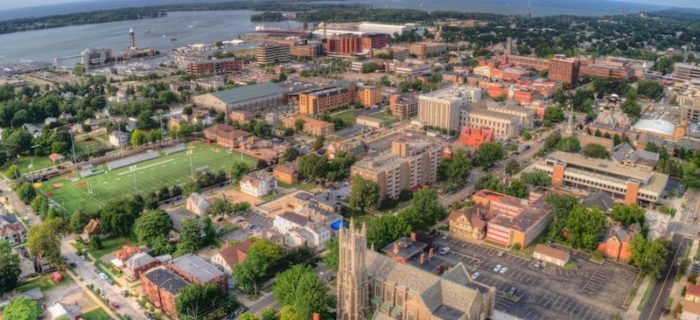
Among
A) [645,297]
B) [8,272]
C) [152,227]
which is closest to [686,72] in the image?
[645,297]

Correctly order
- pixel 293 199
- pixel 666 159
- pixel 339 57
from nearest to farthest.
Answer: pixel 293 199 → pixel 666 159 → pixel 339 57

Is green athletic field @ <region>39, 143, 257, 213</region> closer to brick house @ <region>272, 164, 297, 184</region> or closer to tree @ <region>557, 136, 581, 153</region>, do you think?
brick house @ <region>272, 164, 297, 184</region>

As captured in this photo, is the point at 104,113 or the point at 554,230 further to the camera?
the point at 104,113

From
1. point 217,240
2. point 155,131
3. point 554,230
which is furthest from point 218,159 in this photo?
point 554,230

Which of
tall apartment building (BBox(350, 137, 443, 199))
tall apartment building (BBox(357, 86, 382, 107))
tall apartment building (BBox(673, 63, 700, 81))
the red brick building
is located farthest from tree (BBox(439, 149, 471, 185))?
tall apartment building (BBox(673, 63, 700, 81))

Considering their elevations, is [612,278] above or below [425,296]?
below

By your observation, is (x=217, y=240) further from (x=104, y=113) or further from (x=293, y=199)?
(x=104, y=113)

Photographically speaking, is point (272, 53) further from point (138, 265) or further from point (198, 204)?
point (138, 265)
